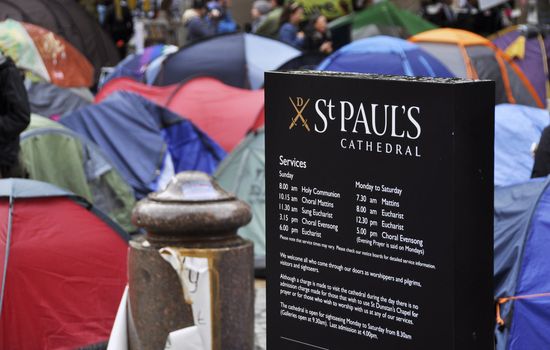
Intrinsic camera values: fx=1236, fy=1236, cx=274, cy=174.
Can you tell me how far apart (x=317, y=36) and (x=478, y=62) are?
365cm

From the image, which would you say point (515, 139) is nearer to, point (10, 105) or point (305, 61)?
point (10, 105)

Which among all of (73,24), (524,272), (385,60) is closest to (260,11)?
(73,24)

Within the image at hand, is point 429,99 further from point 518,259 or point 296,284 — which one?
point 518,259

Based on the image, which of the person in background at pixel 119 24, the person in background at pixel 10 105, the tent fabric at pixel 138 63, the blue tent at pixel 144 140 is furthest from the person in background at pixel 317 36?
the person in background at pixel 10 105

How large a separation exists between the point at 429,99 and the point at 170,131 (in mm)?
8854

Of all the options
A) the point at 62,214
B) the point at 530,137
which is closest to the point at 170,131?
the point at 530,137

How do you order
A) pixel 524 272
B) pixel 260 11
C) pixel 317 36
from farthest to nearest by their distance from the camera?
pixel 260 11 < pixel 317 36 < pixel 524 272

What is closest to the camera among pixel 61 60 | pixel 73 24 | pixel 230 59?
pixel 230 59

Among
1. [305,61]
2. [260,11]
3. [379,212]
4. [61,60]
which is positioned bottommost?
[61,60]

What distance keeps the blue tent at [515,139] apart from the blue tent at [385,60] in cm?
199

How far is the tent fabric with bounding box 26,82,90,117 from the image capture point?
48.1 feet

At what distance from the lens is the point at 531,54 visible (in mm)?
17641

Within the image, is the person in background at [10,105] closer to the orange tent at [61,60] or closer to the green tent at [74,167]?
the green tent at [74,167]

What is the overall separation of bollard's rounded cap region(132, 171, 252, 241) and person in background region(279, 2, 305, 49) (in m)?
11.4
